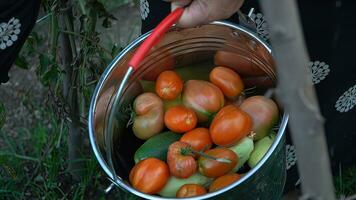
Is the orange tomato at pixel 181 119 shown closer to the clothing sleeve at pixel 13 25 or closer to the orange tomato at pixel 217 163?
the orange tomato at pixel 217 163

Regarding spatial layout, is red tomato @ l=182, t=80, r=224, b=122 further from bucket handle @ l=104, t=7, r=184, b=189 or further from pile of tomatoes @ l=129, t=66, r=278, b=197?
bucket handle @ l=104, t=7, r=184, b=189

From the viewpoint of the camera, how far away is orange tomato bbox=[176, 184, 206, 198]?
108cm

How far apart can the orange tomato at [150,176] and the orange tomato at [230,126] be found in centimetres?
11

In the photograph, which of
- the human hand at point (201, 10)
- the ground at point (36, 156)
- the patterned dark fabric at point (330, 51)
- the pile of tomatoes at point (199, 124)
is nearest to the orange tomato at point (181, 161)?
the pile of tomatoes at point (199, 124)

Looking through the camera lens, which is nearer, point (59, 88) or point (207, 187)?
point (207, 187)

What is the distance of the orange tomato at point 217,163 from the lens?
1.09 m

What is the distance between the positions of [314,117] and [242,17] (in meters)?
0.66

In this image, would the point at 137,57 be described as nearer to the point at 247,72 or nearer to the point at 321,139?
the point at 247,72

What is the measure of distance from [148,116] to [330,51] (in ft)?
1.47

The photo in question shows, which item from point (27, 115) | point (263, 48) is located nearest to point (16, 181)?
point (27, 115)

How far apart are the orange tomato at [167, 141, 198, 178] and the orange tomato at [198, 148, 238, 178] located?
0.02 meters

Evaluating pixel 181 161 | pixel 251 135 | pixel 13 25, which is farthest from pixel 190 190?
pixel 13 25

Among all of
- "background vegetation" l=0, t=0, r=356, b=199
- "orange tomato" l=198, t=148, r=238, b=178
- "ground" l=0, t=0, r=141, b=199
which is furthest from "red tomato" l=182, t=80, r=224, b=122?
"ground" l=0, t=0, r=141, b=199

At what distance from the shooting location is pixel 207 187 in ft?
3.74
